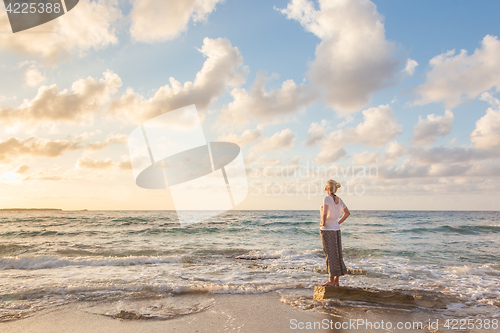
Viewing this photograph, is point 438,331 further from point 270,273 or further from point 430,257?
point 430,257

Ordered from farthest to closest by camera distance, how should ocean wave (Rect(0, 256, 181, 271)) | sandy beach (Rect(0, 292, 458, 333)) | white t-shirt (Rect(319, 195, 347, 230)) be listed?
ocean wave (Rect(0, 256, 181, 271)) → white t-shirt (Rect(319, 195, 347, 230)) → sandy beach (Rect(0, 292, 458, 333))

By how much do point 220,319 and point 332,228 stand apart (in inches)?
96.1

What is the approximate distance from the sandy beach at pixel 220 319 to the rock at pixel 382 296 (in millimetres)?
240

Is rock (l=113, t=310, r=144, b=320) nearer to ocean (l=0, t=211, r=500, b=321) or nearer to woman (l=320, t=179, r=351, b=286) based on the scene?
ocean (l=0, t=211, r=500, b=321)

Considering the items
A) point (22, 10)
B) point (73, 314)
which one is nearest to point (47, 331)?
point (73, 314)

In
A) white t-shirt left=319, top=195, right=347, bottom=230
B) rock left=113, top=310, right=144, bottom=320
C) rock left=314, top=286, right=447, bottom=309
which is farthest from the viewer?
white t-shirt left=319, top=195, right=347, bottom=230

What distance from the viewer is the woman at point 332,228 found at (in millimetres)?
4797

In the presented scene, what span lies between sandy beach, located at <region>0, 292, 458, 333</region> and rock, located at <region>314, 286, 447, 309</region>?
0.79 ft

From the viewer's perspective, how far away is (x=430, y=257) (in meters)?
10.3

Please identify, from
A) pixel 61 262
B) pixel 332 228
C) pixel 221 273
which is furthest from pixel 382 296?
pixel 61 262

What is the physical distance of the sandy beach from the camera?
140 inches

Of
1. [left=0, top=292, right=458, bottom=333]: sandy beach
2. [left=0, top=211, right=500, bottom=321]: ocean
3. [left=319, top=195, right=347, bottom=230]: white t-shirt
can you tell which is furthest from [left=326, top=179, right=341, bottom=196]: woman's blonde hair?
[left=0, top=211, right=500, bottom=321]: ocean

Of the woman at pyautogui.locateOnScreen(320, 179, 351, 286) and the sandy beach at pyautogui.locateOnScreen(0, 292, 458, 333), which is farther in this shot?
the woman at pyautogui.locateOnScreen(320, 179, 351, 286)

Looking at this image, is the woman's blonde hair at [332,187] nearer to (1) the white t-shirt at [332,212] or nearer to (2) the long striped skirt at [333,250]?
(1) the white t-shirt at [332,212]
